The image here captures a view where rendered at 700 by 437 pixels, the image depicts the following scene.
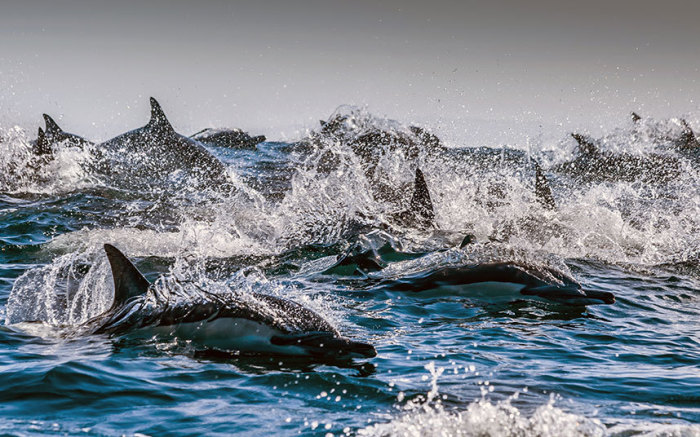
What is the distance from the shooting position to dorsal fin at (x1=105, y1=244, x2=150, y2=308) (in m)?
6.49

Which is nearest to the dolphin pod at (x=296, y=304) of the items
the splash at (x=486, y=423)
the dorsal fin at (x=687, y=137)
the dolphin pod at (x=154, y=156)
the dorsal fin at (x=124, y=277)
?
the dorsal fin at (x=124, y=277)

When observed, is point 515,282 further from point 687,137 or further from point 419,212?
point 687,137

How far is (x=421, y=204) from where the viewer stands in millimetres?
13008

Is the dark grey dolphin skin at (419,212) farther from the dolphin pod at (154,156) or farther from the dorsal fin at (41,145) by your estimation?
the dorsal fin at (41,145)

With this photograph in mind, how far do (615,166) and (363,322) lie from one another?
25010 mm

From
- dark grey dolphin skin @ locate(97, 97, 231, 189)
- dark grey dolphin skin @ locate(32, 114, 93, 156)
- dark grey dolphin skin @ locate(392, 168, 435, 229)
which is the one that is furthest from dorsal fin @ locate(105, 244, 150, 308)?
dark grey dolphin skin @ locate(32, 114, 93, 156)

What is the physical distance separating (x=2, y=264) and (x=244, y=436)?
742 centimetres

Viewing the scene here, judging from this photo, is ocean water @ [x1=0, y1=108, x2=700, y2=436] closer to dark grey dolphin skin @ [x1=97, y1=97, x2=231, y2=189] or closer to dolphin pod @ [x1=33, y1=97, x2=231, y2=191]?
dolphin pod @ [x1=33, y1=97, x2=231, y2=191]

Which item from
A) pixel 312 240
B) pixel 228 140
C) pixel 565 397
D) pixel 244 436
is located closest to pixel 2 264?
pixel 312 240

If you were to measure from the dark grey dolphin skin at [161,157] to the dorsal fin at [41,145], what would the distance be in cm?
162

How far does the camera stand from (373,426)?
4.57m

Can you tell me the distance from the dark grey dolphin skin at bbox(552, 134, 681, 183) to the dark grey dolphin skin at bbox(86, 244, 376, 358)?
23230 millimetres

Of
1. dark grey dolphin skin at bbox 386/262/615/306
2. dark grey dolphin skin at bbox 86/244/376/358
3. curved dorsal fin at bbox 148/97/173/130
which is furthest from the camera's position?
curved dorsal fin at bbox 148/97/173/130

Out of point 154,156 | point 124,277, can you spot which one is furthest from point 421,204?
point 154,156
